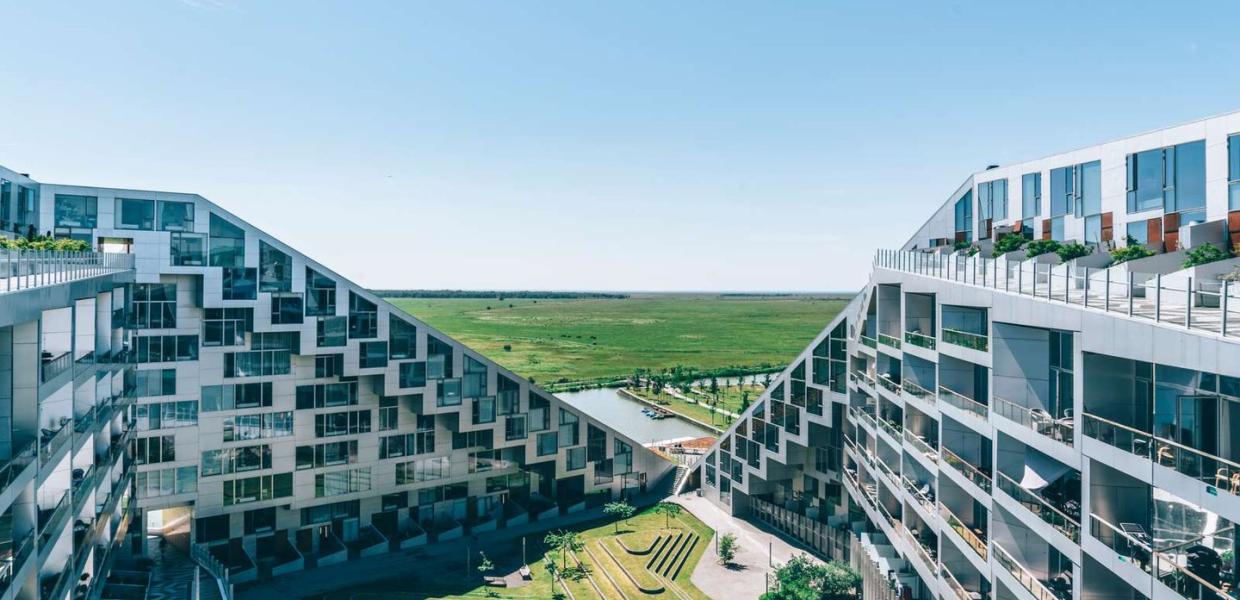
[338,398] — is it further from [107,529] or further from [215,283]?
[107,529]

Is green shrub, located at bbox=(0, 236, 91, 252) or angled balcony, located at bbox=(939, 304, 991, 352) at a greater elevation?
green shrub, located at bbox=(0, 236, 91, 252)

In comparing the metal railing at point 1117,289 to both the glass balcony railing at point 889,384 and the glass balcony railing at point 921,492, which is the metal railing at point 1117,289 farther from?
the glass balcony railing at point 921,492

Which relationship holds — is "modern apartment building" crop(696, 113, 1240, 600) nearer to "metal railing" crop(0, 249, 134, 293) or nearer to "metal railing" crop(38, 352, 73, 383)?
"metal railing" crop(0, 249, 134, 293)

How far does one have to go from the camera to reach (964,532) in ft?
86.3

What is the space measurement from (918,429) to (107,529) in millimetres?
36984

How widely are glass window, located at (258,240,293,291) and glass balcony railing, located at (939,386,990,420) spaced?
123ft

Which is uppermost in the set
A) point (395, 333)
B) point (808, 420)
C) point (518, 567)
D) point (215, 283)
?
point (215, 283)

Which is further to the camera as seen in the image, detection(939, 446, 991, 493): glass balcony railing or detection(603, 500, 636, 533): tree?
detection(603, 500, 636, 533): tree

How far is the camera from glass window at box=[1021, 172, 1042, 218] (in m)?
41.1

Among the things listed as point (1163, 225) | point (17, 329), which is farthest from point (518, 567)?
point (1163, 225)

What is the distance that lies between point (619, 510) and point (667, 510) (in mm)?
3918

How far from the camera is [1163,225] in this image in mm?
31422

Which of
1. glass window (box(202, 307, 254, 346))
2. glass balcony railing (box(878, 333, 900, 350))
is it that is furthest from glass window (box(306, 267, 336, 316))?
glass balcony railing (box(878, 333, 900, 350))

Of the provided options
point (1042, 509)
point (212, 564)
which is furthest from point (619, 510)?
point (1042, 509)
